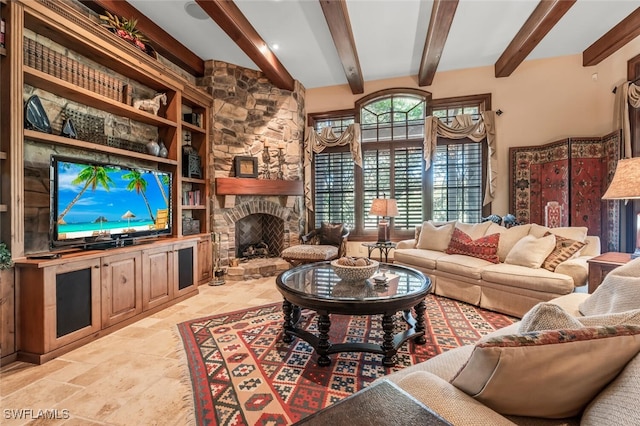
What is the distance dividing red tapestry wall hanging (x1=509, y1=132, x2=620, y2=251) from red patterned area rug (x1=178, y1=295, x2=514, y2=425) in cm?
211

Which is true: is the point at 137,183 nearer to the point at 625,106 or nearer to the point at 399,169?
the point at 399,169

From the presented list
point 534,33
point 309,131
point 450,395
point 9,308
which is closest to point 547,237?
point 534,33

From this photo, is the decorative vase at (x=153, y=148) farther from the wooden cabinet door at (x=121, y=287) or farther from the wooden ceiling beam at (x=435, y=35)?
the wooden ceiling beam at (x=435, y=35)

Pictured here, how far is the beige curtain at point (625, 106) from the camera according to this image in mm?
3475

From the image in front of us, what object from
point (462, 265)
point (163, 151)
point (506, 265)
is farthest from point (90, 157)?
point (506, 265)

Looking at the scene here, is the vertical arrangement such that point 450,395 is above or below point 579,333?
below

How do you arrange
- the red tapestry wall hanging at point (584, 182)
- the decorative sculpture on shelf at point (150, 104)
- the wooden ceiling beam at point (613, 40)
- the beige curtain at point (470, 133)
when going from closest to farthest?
the decorative sculpture on shelf at point (150, 104), the wooden ceiling beam at point (613, 40), the red tapestry wall hanging at point (584, 182), the beige curtain at point (470, 133)

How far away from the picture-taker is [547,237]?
3.05 meters

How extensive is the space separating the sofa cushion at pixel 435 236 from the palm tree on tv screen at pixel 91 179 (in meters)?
3.77

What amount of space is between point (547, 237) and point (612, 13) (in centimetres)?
275

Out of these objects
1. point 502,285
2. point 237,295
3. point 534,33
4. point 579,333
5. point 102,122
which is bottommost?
point 237,295

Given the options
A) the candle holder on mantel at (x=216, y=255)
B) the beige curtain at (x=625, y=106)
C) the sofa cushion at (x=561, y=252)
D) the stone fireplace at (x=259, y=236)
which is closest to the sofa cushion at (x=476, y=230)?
the sofa cushion at (x=561, y=252)

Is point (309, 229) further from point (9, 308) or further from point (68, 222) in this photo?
point (9, 308)

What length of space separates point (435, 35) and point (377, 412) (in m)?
4.00
